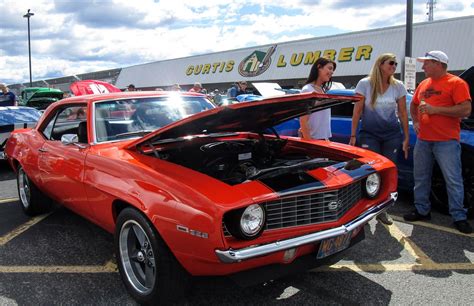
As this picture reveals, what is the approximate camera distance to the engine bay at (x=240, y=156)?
3109 mm

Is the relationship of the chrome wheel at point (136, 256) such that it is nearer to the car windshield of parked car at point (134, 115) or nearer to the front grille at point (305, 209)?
the front grille at point (305, 209)

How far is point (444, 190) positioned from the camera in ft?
15.6

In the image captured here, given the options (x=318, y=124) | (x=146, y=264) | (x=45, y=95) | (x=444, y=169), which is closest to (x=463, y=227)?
(x=444, y=169)

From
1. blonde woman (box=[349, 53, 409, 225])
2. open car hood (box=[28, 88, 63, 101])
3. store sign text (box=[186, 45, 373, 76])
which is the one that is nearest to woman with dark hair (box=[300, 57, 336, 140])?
blonde woman (box=[349, 53, 409, 225])

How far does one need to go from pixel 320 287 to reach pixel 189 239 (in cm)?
118

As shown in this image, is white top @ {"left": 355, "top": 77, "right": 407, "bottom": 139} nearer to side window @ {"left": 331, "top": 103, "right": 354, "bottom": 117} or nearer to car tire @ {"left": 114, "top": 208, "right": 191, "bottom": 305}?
side window @ {"left": 331, "top": 103, "right": 354, "bottom": 117}

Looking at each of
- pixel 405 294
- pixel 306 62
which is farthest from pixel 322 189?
pixel 306 62

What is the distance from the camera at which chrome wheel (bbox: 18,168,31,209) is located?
472cm

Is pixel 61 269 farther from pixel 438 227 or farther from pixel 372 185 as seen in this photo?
pixel 438 227

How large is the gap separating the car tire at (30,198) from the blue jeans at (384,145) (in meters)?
3.47

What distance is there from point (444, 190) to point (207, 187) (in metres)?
3.44

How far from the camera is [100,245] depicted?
3811 millimetres

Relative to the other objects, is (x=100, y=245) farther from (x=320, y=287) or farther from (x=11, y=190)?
(x=11, y=190)

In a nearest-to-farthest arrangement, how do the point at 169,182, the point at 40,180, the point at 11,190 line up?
the point at 169,182 < the point at 40,180 < the point at 11,190
